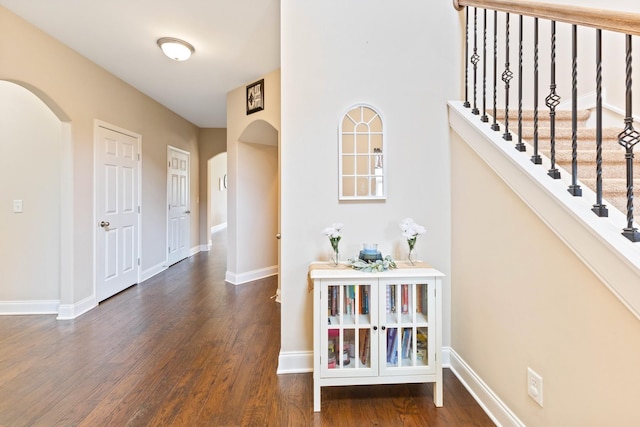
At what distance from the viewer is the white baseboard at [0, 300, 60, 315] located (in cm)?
298

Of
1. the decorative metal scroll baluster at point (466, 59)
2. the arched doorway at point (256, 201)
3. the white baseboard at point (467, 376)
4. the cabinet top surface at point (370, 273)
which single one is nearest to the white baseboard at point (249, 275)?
the arched doorway at point (256, 201)

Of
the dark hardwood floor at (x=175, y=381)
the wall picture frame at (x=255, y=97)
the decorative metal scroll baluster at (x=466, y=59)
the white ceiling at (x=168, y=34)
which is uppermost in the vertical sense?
the white ceiling at (x=168, y=34)

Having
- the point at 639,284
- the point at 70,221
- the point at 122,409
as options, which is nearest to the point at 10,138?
the point at 70,221

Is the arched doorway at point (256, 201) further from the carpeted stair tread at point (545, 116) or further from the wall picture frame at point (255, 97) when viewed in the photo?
the carpeted stair tread at point (545, 116)

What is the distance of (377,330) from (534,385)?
2.40 feet

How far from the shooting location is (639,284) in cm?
87

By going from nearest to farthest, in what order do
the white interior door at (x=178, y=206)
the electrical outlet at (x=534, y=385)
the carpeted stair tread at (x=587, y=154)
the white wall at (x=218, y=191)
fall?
1. the electrical outlet at (x=534, y=385)
2. the carpeted stair tread at (x=587, y=154)
3. the white interior door at (x=178, y=206)
4. the white wall at (x=218, y=191)

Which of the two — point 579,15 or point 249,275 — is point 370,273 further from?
point 249,275

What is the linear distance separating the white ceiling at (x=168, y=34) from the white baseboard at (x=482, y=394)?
9.58ft

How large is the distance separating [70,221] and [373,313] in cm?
308

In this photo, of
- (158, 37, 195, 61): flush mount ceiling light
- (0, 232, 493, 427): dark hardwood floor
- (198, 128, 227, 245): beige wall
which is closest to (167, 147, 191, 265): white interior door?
(198, 128, 227, 245): beige wall

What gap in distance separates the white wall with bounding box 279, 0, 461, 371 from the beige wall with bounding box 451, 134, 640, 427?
212 millimetres

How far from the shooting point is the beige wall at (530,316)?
0.99 metres

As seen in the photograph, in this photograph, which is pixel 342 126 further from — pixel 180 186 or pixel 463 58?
pixel 180 186
